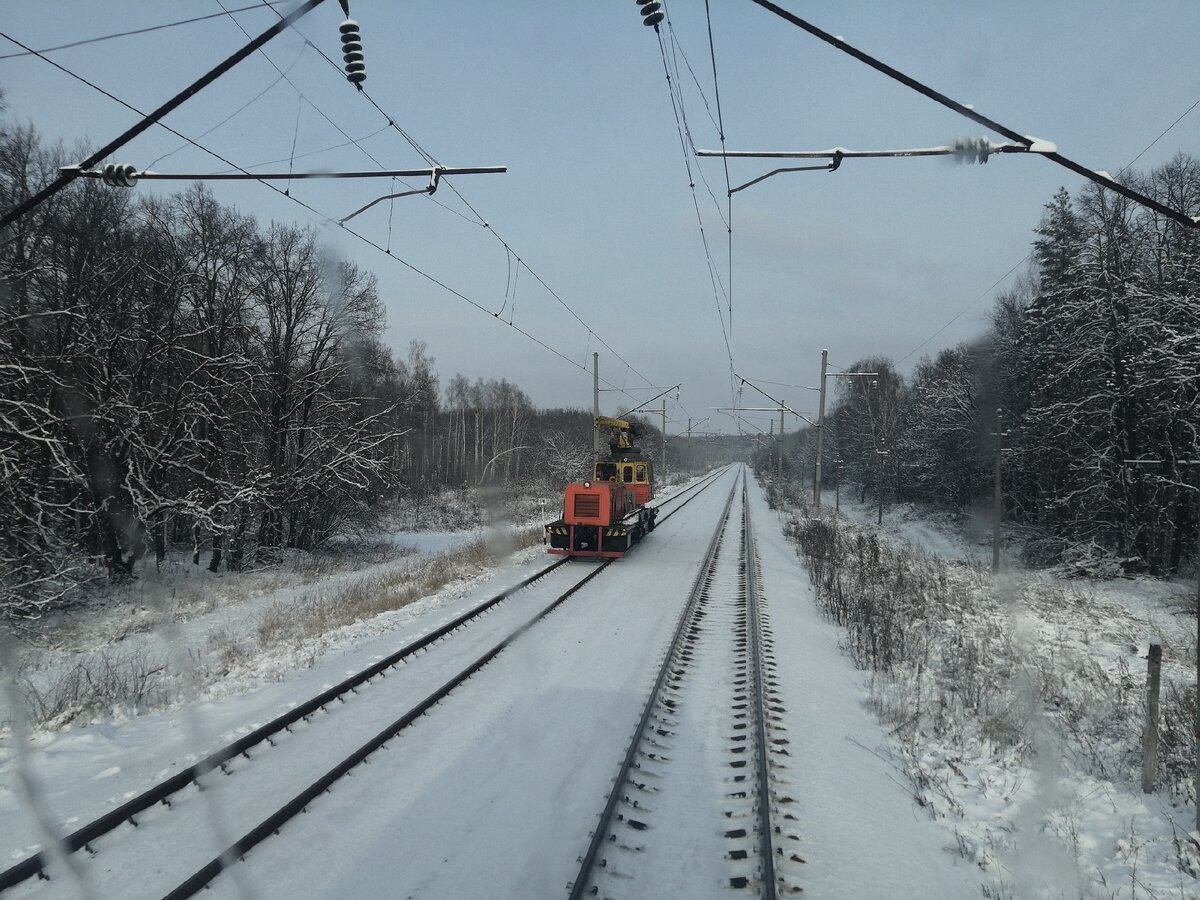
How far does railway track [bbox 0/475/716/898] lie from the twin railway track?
0.04 ft

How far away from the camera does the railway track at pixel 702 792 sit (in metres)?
4.26

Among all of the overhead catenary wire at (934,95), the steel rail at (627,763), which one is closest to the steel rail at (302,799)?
A: the steel rail at (627,763)

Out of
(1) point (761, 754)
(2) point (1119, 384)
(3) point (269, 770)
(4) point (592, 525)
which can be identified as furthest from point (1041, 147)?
(2) point (1119, 384)

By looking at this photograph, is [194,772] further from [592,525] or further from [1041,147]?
[592,525]

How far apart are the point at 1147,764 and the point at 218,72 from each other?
893 centimetres

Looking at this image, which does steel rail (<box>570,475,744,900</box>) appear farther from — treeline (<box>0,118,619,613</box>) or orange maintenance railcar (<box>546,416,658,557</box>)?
treeline (<box>0,118,619,613</box>)

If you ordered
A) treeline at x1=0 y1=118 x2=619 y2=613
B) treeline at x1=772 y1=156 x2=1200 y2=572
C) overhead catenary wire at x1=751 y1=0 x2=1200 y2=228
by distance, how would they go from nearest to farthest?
overhead catenary wire at x1=751 y1=0 x2=1200 y2=228
treeline at x1=0 y1=118 x2=619 y2=613
treeline at x1=772 y1=156 x2=1200 y2=572

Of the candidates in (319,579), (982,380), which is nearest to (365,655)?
(319,579)

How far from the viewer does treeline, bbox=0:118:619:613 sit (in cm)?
1282

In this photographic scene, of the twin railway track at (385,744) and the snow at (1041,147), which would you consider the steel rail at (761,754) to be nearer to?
the twin railway track at (385,744)

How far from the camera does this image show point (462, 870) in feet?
14.1

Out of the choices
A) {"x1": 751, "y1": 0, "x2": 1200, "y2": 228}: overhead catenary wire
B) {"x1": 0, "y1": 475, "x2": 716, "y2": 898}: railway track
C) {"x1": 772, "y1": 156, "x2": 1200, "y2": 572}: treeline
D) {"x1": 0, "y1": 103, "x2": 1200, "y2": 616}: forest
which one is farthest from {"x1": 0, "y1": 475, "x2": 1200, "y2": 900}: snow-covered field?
{"x1": 772, "y1": 156, "x2": 1200, "y2": 572}: treeline

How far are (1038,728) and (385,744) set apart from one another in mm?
6685

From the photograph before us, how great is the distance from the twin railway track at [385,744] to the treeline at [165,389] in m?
7.95
